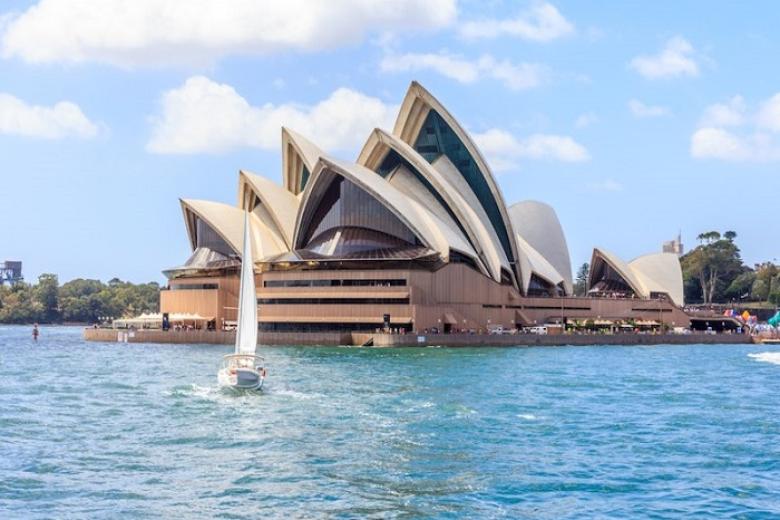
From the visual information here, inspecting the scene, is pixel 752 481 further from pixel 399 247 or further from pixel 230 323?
pixel 230 323

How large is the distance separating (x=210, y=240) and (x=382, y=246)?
18446 millimetres

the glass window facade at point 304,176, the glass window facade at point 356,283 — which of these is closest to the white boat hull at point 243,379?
the glass window facade at point 356,283

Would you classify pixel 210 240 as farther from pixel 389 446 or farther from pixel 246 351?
pixel 389 446

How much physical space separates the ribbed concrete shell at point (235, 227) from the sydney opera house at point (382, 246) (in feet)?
0.49

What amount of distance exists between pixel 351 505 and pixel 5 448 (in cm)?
1091

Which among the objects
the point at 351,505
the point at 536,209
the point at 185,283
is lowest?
the point at 351,505

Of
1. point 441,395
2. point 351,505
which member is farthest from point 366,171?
point 351,505

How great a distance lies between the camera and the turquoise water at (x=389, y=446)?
20.6m

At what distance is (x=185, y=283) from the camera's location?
9581 centimetres

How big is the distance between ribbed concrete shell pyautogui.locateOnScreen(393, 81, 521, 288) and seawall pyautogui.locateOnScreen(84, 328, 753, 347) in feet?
35.6

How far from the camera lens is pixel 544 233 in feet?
357

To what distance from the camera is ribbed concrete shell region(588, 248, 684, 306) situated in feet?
366

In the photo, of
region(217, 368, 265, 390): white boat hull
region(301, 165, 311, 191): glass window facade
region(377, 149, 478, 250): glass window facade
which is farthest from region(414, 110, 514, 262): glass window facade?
region(217, 368, 265, 390): white boat hull

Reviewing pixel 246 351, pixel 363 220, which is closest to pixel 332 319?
pixel 363 220
